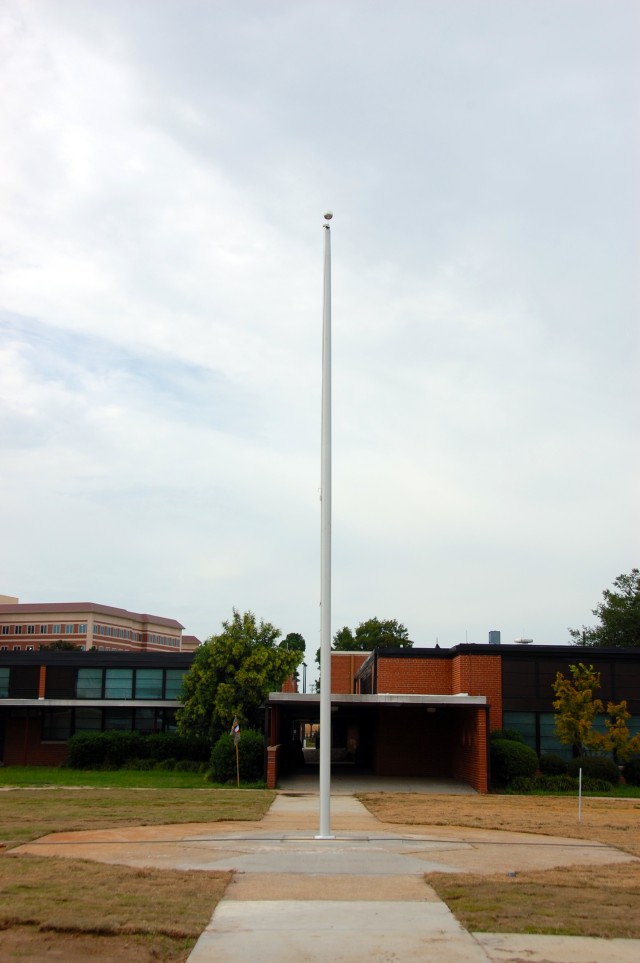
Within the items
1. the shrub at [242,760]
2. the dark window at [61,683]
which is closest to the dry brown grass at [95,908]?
the shrub at [242,760]

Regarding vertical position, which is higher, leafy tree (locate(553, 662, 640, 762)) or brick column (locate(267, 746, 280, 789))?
leafy tree (locate(553, 662, 640, 762))

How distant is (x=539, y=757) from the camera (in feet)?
100

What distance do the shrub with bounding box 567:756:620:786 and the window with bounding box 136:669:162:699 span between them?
18.1m

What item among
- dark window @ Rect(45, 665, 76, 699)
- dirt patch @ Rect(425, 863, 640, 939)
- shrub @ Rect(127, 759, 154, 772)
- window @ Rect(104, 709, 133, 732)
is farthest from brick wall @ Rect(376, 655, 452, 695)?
dirt patch @ Rect(425, 863, 640, 939)

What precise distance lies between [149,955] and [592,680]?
2310 centimetres

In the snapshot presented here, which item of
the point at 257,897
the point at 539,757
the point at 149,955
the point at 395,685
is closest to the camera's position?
the point at 149,955

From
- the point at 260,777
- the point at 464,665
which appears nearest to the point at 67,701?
the point at 260,777

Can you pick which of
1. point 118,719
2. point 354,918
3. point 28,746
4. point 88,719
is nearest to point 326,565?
point 354,918

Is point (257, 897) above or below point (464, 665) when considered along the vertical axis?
below

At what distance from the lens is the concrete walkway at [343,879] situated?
317 inches

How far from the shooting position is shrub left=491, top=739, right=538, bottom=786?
95.1 feet

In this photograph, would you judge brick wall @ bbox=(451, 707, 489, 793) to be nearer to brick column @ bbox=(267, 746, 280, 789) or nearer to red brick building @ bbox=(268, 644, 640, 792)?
red brick building @ bbox=(268, 644, 640, 792)

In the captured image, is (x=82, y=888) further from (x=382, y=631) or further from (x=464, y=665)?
(x=382, y=631)

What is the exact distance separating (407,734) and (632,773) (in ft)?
26.0
